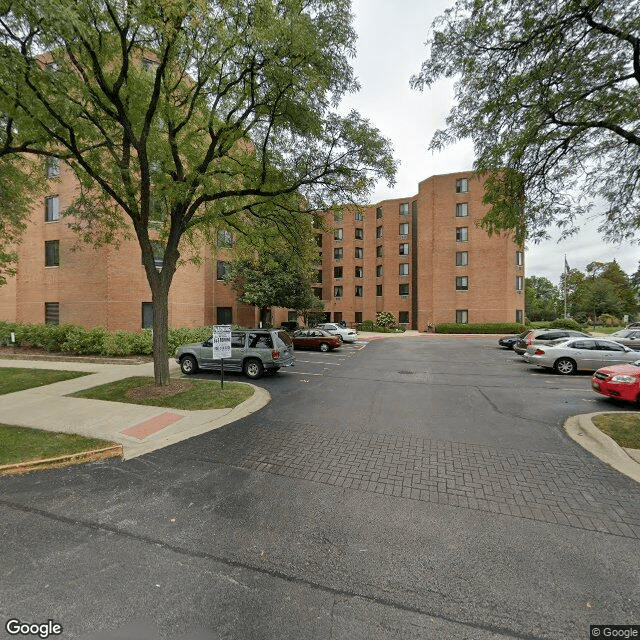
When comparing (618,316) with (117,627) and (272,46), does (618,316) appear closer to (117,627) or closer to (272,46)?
(272,46)

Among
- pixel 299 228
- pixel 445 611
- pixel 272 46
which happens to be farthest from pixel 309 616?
pixel 299 228

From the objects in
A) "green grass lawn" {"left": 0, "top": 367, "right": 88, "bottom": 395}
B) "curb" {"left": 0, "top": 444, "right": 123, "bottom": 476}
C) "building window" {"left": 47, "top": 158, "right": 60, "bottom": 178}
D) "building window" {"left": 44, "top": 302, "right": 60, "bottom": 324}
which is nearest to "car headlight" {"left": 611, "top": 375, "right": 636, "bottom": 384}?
"curb" {"left": 0, "top": 444, "right": 123, "bottom": 476}

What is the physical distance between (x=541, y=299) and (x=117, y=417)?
115617mm

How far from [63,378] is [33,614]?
11.4 metres

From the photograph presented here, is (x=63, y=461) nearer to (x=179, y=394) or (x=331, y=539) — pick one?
(x=179, y=394)

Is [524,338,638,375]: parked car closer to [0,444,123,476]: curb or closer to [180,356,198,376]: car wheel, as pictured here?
[180,356,198,376]: car wheel

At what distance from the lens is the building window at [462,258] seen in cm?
3841

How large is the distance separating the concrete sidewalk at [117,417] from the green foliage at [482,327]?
3115 centimetres

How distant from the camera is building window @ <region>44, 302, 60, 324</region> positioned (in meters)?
19.8

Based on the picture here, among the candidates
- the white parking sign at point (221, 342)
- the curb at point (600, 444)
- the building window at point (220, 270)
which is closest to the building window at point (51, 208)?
the building window at point (220, 270)

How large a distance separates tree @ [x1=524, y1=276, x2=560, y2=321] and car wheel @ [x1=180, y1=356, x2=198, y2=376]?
82520 mm

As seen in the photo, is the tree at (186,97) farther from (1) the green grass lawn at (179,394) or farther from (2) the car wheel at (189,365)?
(2) the car wheel at (189,365)

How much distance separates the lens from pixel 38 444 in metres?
5.77

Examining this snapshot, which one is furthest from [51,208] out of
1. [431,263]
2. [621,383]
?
[431,263]
